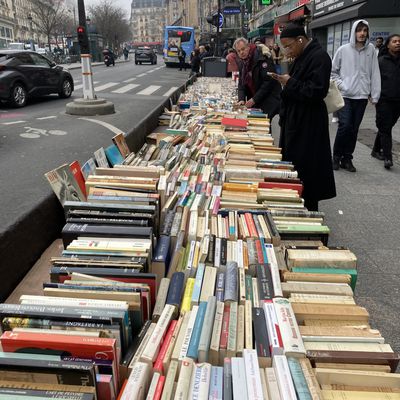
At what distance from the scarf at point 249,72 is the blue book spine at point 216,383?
201 inches

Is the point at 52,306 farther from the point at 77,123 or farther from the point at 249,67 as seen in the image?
the point at 77,123

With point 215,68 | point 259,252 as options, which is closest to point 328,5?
point 215,68

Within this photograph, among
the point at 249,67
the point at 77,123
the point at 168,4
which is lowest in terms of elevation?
the point at 77,123

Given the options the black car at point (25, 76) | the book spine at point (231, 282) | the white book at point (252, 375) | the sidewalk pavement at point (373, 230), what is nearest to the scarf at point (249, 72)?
the sidewalk pavement at point (373, 230)

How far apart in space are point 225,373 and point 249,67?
210 inches

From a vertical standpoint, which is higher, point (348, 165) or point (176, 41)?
point (176, 41)

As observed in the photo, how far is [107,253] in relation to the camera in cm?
190

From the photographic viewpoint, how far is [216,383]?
4.22ft

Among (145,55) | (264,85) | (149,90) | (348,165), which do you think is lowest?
(348,165)

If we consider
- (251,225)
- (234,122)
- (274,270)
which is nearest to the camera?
(274,270)

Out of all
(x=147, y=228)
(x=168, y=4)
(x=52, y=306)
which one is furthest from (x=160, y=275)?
(x=168, y=4)

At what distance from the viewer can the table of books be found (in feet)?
4.17

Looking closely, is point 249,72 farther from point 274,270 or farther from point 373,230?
point 274,270

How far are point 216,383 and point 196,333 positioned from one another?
0.22 m
